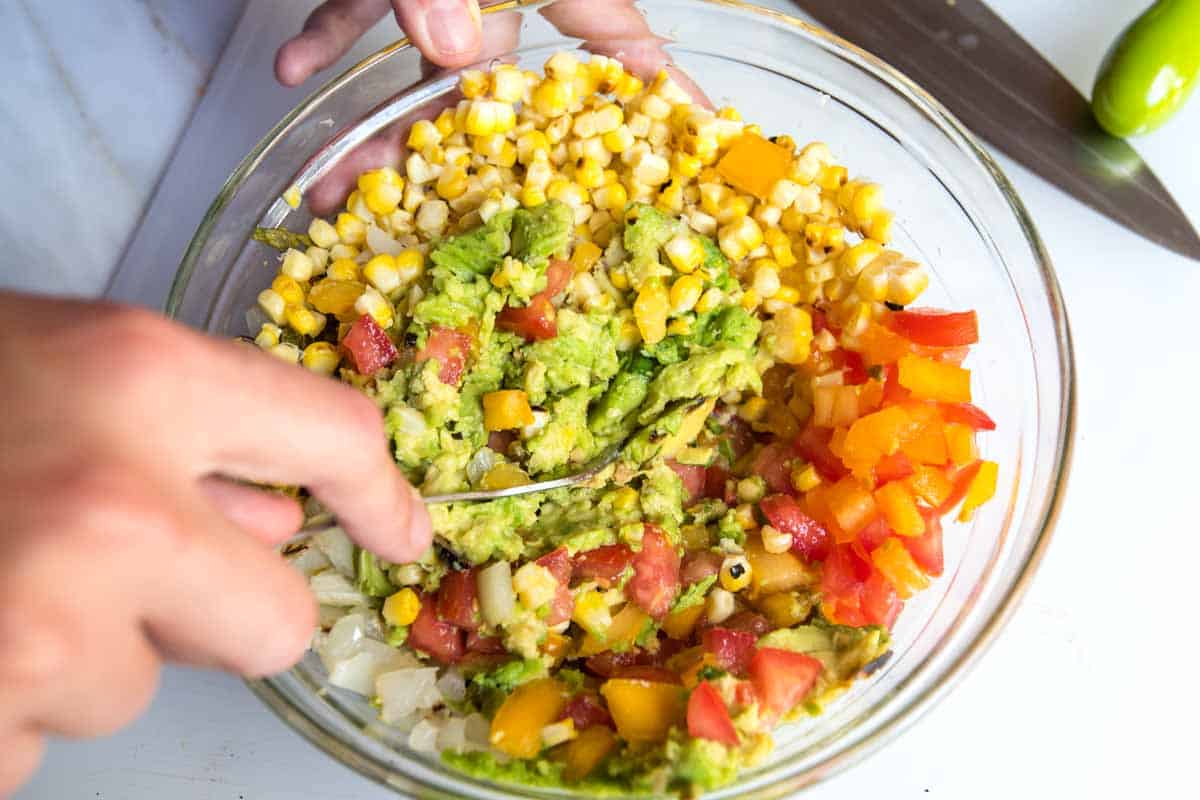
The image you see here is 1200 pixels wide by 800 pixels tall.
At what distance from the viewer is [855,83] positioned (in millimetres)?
2143

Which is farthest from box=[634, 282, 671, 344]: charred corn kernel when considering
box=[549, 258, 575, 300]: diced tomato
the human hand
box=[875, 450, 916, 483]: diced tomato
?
the human hand

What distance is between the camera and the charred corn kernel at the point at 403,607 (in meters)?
1.70

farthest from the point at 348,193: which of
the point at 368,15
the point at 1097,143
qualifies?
the point at 1097,143

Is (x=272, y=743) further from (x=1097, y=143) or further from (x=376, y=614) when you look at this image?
(x=1097, y=143)

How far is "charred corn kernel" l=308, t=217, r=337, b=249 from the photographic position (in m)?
2.00

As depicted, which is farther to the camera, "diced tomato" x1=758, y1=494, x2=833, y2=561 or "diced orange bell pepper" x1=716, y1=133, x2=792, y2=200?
"diced orange bell pepper" x1=716, y1=133, x2=792, y2=200

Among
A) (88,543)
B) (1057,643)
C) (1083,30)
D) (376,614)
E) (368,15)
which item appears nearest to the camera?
(88,543)

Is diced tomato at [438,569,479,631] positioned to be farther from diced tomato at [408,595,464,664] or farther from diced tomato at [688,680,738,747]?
diced tomato at [688,680,738,747]

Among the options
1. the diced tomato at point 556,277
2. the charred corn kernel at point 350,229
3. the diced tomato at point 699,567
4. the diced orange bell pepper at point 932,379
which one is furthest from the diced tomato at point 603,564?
the charred corn kernel at point 350,229

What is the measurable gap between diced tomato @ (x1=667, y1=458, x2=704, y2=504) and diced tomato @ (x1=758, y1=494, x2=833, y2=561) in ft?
0.53

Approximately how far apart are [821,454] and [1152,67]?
1.22 meters

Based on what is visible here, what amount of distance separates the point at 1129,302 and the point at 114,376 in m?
2.21

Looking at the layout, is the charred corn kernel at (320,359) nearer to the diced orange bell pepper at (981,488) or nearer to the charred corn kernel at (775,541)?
the charred corn kernel at (775,541)

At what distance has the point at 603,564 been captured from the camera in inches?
68.5
